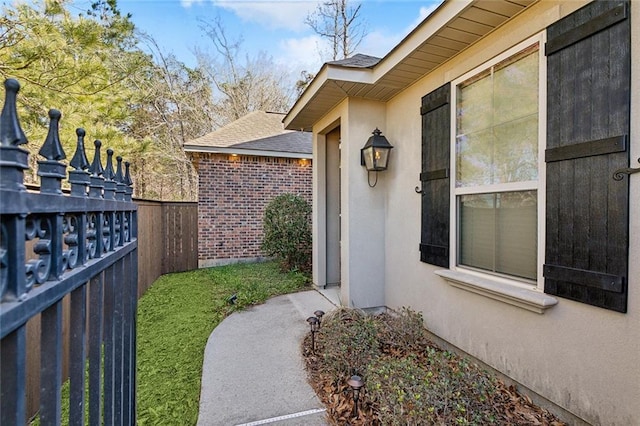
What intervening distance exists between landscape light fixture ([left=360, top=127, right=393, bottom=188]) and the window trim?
1.05 m

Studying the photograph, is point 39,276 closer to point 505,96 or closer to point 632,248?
point 632,248

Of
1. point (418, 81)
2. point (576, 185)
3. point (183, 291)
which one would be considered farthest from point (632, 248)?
point (183, 291)

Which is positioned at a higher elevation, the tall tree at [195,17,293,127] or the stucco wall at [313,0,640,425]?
the tall tree at [195,17,293,127]

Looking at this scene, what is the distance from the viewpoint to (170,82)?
1481cm

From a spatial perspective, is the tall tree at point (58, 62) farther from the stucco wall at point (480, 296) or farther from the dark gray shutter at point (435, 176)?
the dark gray shutter at point (435, 176)

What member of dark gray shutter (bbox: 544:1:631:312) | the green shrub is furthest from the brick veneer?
dark gray shutter (bbox: 544:1:631:312)

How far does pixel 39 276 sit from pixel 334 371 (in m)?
2.57

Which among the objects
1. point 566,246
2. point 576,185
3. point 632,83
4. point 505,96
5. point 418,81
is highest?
point 418,81

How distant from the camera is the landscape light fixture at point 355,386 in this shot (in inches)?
90.0

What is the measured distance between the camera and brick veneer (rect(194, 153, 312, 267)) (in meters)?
7.95

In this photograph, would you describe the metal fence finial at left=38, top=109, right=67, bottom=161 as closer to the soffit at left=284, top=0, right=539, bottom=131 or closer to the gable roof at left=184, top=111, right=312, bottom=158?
the soffit at left=284, top=0, right=539, bottom=131

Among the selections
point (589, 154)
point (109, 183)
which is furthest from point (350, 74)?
point (109, 183)

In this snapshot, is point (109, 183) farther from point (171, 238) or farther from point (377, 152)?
point (171, 238)

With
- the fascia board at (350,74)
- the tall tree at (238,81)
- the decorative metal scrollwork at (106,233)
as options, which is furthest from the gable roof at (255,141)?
the decorative metal scrollwork at (106,233)
